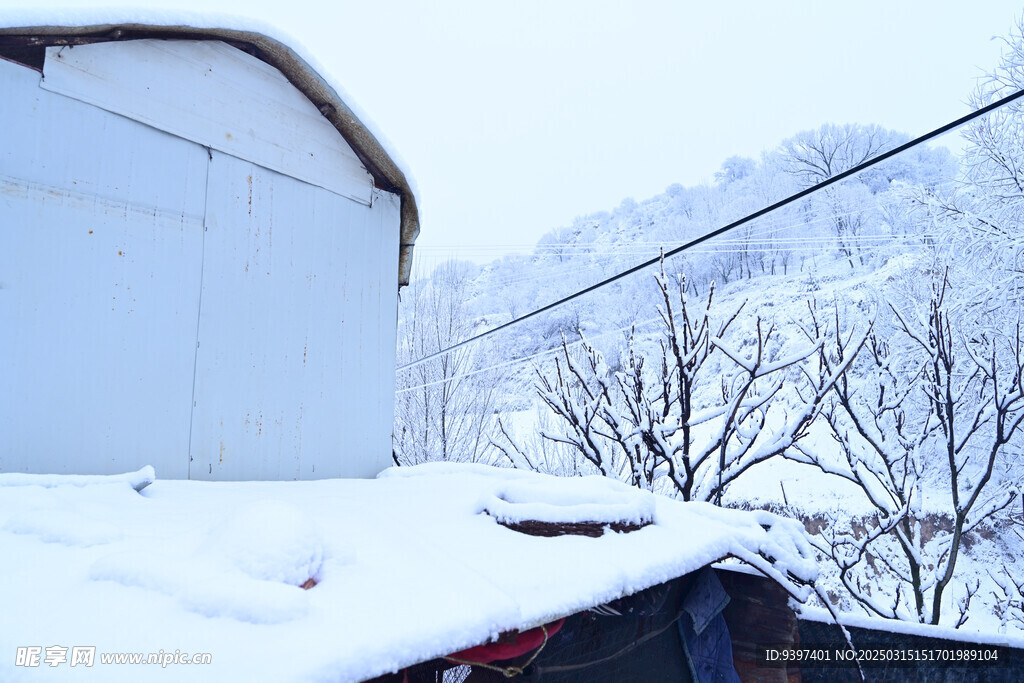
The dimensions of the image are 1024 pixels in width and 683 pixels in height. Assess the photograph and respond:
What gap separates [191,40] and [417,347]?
1111cm

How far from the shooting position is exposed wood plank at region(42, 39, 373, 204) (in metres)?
3.44

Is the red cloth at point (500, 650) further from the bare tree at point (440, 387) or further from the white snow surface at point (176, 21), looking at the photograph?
the bare tree at point (440, 387)

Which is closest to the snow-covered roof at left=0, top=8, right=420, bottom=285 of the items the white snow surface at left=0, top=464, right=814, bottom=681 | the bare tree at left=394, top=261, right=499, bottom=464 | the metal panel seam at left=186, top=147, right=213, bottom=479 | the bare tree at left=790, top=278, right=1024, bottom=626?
the metal panel seam at left=186, top=147, right=213, bottom=479

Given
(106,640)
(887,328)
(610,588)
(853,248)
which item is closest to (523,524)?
(610,588)

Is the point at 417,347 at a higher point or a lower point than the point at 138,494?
higher

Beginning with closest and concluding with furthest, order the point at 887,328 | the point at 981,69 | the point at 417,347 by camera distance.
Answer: the point at 981,69, the point at 417,347, the point at 887,328

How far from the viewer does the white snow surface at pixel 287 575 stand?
1297mm

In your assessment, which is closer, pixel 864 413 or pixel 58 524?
pixel 58 524

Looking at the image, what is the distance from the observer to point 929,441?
10.6m

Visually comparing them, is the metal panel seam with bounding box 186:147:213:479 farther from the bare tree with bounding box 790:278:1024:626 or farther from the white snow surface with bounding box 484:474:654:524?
the bare tree with bounding box 790:278:1024:626

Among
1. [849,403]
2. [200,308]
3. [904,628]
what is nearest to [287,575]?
[200,308]

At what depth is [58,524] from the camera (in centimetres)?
189

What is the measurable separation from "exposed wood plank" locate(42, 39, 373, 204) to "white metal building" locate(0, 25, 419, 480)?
0.01 m

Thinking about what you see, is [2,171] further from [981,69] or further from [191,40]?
[981,69]
